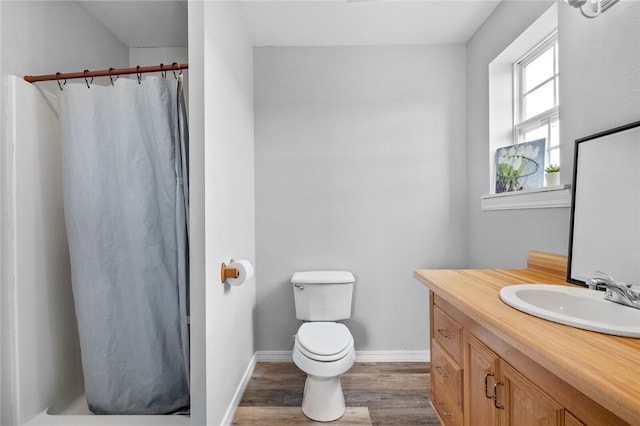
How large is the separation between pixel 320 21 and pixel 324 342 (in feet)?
6.93

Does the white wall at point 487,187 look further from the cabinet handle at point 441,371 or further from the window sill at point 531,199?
the cabinet handle at point 441,371

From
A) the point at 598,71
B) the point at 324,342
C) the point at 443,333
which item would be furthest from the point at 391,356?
the point at 598,71

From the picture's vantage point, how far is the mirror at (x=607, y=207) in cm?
97

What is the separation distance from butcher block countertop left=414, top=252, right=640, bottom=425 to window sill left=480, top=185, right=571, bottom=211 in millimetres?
579

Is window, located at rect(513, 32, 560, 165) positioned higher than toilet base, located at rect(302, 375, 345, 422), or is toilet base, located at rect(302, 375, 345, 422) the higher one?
window, located at rect(513, 32, 560, 165)

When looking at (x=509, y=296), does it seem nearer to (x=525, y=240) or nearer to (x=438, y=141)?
(x=525, y=240)

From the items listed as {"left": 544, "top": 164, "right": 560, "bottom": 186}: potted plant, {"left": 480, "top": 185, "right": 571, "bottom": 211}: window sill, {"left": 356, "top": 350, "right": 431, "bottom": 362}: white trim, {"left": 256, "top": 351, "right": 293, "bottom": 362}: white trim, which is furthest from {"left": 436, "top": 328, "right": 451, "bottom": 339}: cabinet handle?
{"left": 256, "top": 351, "right": 293, "bottom": 362}: white trim

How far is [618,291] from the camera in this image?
86 cm

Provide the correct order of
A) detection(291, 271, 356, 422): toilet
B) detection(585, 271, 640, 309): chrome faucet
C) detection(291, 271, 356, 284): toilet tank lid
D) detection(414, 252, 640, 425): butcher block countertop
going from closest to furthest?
detection(414, 252, 640, 425): butcher block countertop → detection(585, 271, 640, 309): chrome faucet → detection(291, 271, 356, 422): toilet → detection(291, 271, 356, 284): toilet tank lid

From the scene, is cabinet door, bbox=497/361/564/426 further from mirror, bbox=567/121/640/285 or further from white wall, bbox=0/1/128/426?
white wall, bbox=0/1/128/426

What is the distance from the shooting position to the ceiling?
6.12 feet

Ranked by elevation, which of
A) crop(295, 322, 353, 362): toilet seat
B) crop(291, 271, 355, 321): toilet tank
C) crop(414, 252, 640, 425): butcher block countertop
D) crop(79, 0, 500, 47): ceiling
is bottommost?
crop(295, 322, 353, 362): toilet seat

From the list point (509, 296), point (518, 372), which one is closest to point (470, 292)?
point (509, 296)

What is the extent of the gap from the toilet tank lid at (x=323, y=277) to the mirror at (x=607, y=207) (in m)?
1.27
